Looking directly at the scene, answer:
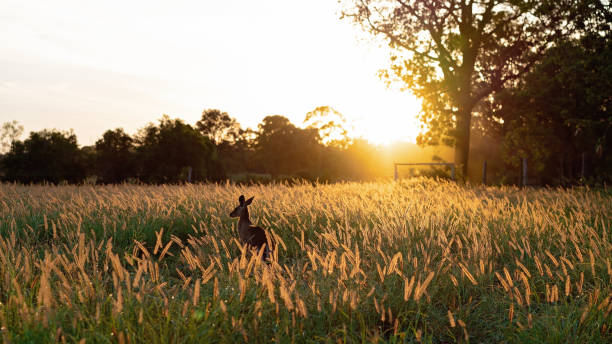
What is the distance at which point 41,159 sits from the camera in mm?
22703

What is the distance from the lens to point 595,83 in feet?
53.9

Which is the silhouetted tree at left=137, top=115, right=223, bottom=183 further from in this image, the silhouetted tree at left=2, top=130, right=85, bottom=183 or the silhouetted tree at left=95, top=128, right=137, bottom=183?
the silhouetted tree at left=2, top=130, right=85, bottom=183

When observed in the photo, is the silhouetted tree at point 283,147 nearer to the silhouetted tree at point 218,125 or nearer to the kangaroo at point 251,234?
the silhouetted tree at point 218,125

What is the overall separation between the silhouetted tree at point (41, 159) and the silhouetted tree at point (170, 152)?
3.75m

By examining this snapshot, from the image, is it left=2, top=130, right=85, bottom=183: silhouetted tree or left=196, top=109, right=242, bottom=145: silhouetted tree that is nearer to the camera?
left=2, top=130, right=85, bottom=183: silhouetted tree

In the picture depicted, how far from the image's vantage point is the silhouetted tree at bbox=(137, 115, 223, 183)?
24453mm

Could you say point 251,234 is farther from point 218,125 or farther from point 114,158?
point 218,125

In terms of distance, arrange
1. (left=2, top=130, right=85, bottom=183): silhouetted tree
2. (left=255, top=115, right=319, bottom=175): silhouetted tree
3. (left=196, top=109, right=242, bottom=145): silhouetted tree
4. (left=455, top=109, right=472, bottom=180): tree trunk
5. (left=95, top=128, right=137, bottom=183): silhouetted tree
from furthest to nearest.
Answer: (left=196, top=109, right=242, bottom=145): silhouetted tree, (left=255, top=115, right=319, bottom=175): silhouetted tree, (left=95, top=128, right=137, bottom=183): silhouetted tree, (left=2, top=130, right=85, bottom=183): silhouetted tree, (left=455, top=109, right=472, bottom=180): tree trunk

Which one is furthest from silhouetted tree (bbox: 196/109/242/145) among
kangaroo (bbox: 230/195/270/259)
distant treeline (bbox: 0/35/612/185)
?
kangaroo (bbox: 230/195/270/259)

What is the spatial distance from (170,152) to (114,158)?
3.15m

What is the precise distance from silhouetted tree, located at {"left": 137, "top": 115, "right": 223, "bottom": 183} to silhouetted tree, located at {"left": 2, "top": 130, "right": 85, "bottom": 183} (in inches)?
148

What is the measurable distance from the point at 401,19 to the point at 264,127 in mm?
28825

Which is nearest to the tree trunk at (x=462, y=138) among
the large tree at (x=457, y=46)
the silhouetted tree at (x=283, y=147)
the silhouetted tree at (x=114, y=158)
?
the large tree at (x=457, y=46)

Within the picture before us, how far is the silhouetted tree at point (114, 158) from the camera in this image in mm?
24000
